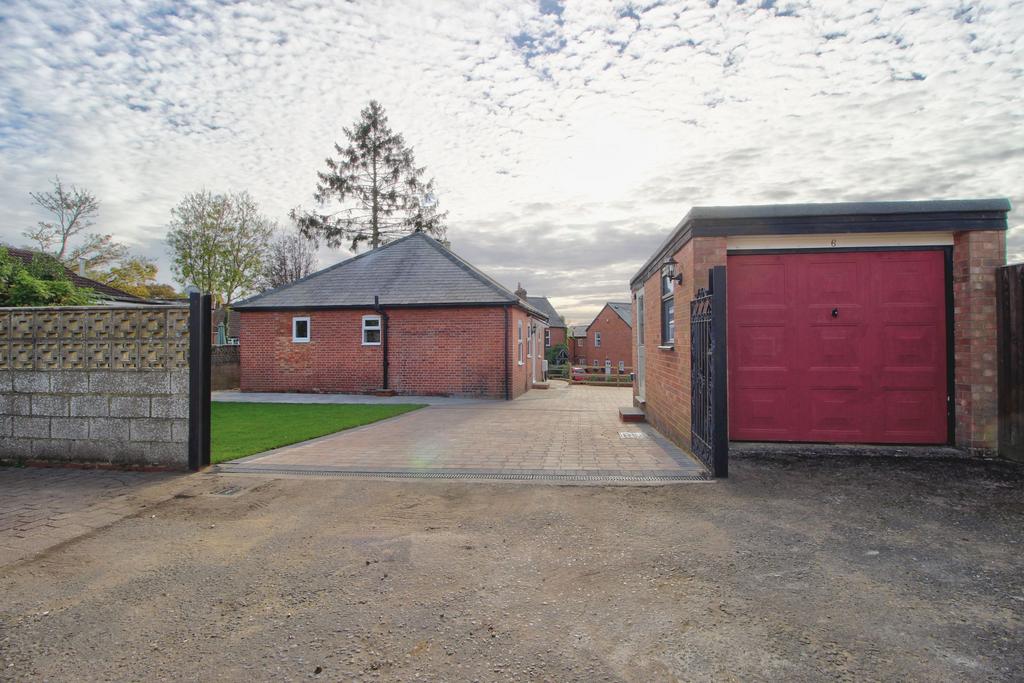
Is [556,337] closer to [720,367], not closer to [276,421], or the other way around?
[276,421]

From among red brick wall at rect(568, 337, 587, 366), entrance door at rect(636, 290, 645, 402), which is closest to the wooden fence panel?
entrance door at rect(636, 290, 645, 402)

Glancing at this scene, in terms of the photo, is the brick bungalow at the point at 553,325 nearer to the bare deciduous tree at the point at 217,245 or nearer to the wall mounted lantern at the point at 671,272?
the bare deciduous tree at the point at 217,245

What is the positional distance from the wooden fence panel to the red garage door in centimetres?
55

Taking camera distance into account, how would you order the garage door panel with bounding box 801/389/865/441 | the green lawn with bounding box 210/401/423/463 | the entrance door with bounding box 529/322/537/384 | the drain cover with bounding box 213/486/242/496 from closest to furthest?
the drain cover with bounding box 213/486/242/496 → the garage door panel with bounding box 801/389/865/441 → the green lawn with bounding box 210/401/423/463 → the entrance door with bounding box 529/322/537/384

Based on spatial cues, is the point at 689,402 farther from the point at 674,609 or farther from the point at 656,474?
the point at 674,609

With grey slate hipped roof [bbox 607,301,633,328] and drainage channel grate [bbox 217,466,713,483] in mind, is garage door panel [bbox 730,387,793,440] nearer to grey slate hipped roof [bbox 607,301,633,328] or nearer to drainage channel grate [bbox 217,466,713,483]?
drainage channel grate [bbox 217,466,713,483]

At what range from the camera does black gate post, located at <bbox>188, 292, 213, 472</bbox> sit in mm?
6160

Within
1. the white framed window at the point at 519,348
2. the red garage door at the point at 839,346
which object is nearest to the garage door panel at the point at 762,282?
the red garage door at the point at 839,346

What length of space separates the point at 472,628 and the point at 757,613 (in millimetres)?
1564

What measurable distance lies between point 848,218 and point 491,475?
5.59 meters

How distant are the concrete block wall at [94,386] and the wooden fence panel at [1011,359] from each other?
983 cm

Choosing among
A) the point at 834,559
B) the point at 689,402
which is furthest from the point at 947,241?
the point at 834,559

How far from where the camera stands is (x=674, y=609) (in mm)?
2957

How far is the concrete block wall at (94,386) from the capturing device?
6.27 meters
